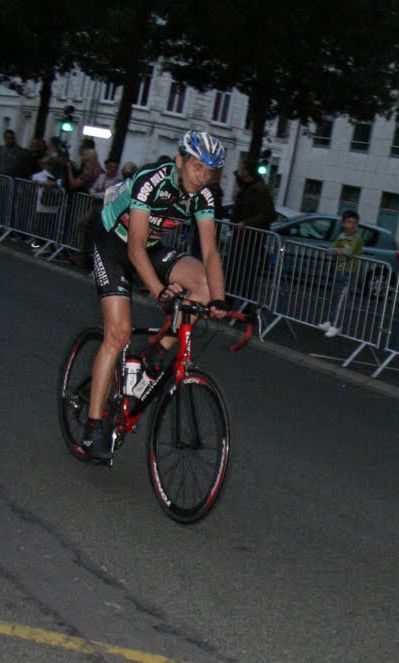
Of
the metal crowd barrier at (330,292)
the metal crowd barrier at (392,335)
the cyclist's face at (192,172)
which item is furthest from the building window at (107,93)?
the cyclist's face at (192,172)

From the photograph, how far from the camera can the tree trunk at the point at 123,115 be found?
27.5 m

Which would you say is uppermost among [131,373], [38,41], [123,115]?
[38,41]

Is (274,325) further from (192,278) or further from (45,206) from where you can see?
(192,278)

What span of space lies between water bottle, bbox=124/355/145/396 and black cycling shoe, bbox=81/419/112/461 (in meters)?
0.25

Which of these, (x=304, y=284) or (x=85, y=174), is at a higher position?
(x=85, y=174)

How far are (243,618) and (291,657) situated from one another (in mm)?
379

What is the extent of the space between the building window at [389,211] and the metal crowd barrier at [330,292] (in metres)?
38.2

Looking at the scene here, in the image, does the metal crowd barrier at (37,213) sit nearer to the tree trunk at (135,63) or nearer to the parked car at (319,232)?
the tree trunk at (135,63)

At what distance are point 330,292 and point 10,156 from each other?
1048 centimetres

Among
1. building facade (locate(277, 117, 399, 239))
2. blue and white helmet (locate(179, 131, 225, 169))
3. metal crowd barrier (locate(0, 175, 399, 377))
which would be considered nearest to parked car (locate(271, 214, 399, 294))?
metal crowd barrier (locate(0, 175, 399, 377))

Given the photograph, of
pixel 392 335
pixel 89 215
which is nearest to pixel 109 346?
pixel 392 335

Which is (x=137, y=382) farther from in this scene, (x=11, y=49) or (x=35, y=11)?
(x=11, y=49)

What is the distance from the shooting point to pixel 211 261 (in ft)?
21.7

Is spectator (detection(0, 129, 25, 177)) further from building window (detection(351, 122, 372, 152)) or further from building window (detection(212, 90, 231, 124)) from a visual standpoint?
building window (detection(212, 90, 231, 124))
